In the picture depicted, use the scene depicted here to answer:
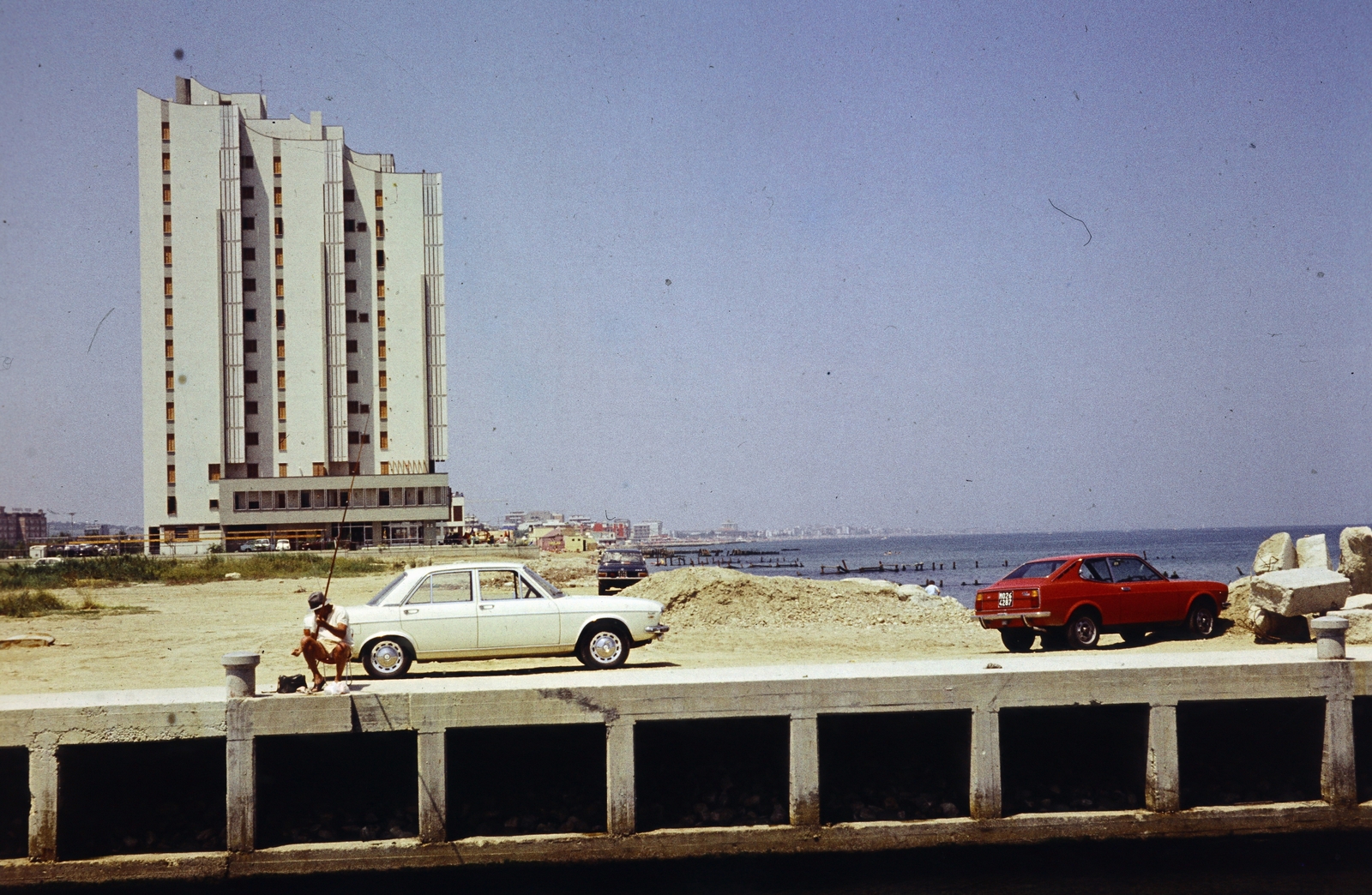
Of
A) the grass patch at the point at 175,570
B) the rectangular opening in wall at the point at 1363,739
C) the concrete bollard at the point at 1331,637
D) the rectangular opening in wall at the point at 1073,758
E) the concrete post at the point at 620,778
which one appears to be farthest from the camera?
the grass patch at the point at 175,570

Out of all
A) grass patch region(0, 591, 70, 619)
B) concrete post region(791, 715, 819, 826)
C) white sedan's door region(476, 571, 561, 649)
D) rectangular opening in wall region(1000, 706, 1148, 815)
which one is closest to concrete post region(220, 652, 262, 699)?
white sedan's door region(476, 571, 561, 649)

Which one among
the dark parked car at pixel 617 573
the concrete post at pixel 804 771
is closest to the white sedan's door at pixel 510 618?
the concrete post at pixel 804 771

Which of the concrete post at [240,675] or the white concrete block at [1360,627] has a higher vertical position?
the concrete post at [240,675]

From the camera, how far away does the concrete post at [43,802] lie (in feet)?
38.4

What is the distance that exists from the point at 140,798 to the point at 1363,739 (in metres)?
15.9

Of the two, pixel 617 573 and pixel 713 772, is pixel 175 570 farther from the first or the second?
pixel 713 772

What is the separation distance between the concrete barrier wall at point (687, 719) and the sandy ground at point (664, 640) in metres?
4.01

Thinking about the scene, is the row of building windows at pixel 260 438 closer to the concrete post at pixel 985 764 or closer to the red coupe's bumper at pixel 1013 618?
the red coupe's bumper at pixel 1013 618

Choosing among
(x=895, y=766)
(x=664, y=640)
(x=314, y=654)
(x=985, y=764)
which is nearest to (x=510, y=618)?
(x=314, y=654)

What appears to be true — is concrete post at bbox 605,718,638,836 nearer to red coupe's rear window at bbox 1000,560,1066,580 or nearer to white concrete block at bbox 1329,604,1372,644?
red coupe's rear window at bbox 1000,560,1066,580

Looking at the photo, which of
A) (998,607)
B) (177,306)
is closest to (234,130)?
(177,306)

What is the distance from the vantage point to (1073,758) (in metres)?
15.0

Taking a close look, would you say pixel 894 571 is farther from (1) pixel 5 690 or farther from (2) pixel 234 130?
(1) pixel 5 690

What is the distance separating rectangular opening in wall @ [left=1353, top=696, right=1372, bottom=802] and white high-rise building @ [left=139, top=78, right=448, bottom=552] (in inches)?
2976
